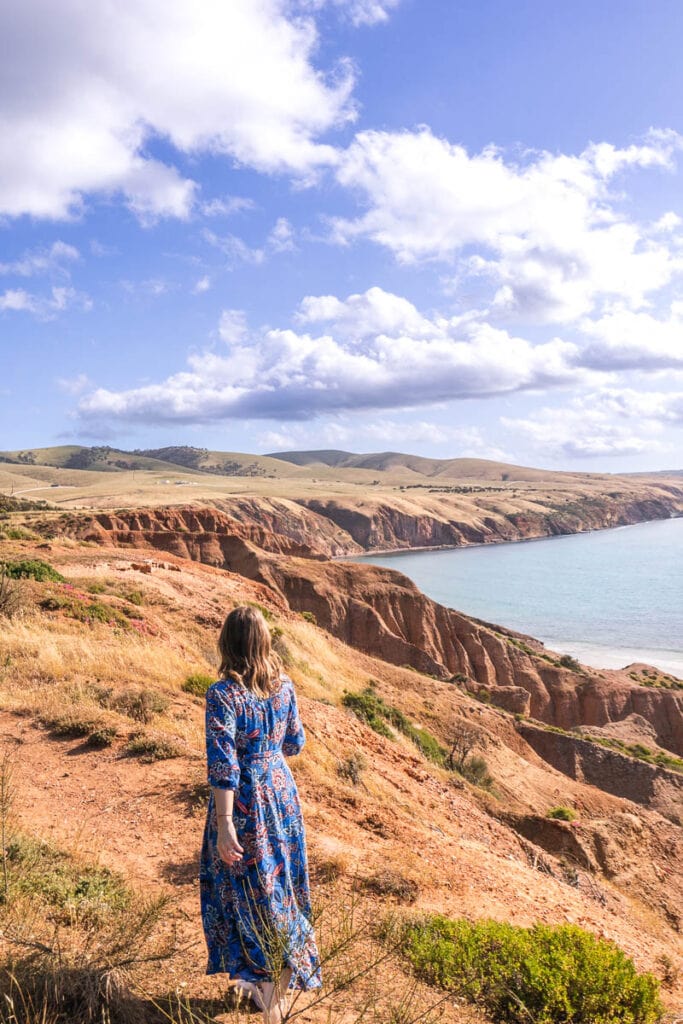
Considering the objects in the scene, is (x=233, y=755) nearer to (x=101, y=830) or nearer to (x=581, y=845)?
(x=101, y=830)

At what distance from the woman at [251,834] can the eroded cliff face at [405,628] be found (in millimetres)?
34566

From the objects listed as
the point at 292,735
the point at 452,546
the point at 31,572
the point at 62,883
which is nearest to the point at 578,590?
the point at 452,546

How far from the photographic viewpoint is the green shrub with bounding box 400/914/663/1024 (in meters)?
4.44

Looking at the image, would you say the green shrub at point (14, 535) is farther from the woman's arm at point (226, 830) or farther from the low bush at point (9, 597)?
the woman's arm at point (226, 830)

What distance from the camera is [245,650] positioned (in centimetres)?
362

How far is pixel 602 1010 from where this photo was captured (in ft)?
14.8

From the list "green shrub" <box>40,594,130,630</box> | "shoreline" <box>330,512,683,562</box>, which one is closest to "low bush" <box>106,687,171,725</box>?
"green shrub" <box>40,594,130,630</box>

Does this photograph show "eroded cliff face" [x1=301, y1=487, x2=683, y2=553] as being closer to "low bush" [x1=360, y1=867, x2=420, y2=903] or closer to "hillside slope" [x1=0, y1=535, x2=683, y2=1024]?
"hillside slope" [x1=0, y1=535, x2=683, y2=1024]

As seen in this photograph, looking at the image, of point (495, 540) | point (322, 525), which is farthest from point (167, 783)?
point (495, 540)

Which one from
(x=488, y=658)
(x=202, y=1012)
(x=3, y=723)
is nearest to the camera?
(x=202, y=1012)

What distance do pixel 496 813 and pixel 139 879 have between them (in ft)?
41.2

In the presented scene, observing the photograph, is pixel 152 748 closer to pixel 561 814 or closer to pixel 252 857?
pixel 252 857

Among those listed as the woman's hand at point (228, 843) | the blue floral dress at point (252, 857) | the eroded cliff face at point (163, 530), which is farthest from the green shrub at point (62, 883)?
the eroded cliff face at point (163, 530)

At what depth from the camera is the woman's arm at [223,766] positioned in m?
3.39
